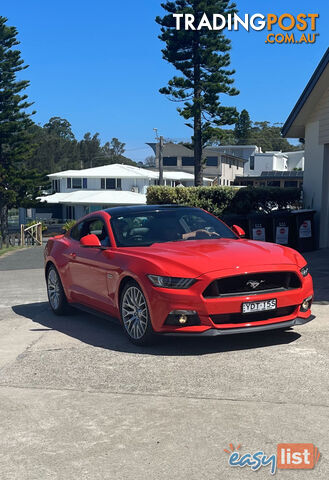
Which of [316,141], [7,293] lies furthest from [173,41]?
[7,293]

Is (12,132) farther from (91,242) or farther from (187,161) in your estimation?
(91,242)

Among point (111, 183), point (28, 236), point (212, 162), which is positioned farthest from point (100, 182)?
point (28, 236)

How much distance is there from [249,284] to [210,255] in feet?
1.74

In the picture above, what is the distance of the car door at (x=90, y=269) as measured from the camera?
7434 mm

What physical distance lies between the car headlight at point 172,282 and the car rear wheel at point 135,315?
0.28 metres

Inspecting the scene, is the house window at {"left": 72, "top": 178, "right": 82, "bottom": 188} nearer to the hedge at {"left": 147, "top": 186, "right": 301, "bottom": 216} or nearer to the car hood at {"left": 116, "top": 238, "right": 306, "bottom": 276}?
the hedge at {"left": 147, "top": 186, "right": 301, "bottom": 216}

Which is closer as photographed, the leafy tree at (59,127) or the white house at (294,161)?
the white house at (294,161)

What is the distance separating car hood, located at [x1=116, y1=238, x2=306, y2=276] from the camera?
20.7 feet

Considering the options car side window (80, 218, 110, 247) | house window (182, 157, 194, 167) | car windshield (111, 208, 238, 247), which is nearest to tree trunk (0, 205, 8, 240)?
house window (182, 157, 194, 167)

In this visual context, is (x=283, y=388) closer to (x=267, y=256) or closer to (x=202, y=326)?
(x=202, y=326)

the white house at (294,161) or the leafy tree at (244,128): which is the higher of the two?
the leafy tree at (244,128)

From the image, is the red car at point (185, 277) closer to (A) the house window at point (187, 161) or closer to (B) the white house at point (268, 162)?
(B) the white house at point (268, 162)

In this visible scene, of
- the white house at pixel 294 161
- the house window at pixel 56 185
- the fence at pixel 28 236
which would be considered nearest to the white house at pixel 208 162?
the white house at pixel 294 161

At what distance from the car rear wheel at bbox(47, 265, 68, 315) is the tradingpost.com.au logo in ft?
16.7
